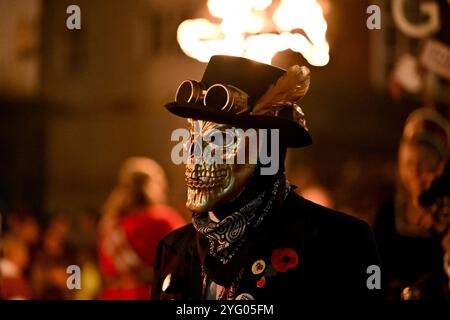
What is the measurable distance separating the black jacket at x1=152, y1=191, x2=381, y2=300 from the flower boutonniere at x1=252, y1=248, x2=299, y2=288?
1cm

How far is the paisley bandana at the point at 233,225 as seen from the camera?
11.2 ft

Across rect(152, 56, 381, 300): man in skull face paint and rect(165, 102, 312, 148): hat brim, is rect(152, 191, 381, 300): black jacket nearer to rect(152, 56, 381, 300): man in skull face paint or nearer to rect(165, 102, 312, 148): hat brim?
rect(152, 56, 381, 300): man in skull face paint

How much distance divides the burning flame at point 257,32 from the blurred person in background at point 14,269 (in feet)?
9.11

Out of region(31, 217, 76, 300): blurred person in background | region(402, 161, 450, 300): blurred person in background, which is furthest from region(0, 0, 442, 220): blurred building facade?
region(402, 161, 450, 300): blurred person in background

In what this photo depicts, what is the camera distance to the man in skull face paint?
336 cm

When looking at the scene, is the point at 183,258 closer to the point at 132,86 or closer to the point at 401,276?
the point at 401,276

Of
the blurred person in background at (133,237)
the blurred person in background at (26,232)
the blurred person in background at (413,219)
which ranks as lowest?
the blurred person in background at (26,232)

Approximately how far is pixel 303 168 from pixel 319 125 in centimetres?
109

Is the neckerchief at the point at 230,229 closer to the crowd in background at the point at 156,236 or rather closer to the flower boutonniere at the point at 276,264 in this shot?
the flower boutonniere at the point at 276,264

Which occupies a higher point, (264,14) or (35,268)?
(264,14)

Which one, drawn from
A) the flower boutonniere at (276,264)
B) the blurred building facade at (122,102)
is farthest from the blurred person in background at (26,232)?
the flower boutonniere at (276,264)
